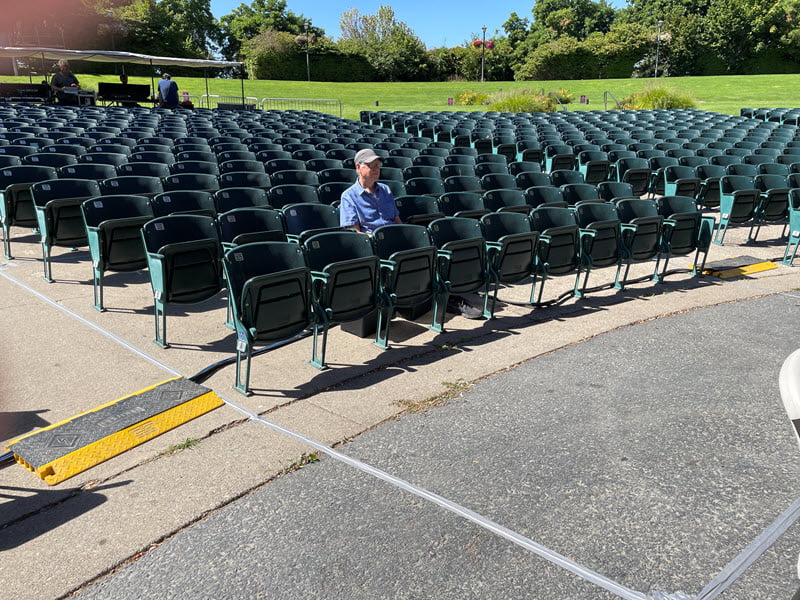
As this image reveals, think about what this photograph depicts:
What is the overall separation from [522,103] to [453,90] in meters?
23.2

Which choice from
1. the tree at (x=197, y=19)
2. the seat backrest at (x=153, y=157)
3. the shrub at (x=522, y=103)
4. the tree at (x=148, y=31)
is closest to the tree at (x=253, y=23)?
the tree at (x=197, y=19)

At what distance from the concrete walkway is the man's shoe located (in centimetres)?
20

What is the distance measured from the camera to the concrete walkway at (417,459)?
3127 mm

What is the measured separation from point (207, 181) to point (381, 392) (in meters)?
5.26

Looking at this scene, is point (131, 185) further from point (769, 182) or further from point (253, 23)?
point (253, 23)

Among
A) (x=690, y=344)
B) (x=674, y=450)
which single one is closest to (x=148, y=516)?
(x=674, y=450)

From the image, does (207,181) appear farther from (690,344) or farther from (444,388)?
(690,344)

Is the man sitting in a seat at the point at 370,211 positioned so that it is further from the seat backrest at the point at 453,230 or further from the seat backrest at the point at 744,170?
A: the seat backrest at the point at 744,170

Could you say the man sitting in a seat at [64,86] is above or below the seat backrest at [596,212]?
above

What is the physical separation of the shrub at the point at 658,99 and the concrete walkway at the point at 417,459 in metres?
28.9

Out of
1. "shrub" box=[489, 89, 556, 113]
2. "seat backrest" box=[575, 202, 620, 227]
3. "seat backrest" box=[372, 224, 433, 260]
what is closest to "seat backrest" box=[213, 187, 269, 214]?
"seat backrest" box=[372, 224, 433, 260]

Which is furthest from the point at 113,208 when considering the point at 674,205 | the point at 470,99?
the point at 470,99

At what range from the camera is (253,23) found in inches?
3221

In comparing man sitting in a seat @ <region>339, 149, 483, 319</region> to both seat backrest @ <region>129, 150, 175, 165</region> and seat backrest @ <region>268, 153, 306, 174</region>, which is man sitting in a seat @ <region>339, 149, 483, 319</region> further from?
seat backrest @ <region>129, 150, 175, 165</region>
